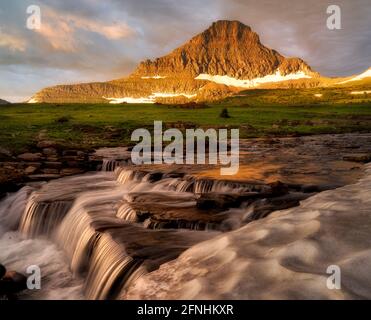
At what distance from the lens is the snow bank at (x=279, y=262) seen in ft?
19.8

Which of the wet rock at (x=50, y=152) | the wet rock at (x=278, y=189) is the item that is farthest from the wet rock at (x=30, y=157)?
the wet rock at (x=278, y=189)

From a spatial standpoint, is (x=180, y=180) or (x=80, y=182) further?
(x=80, y=182)

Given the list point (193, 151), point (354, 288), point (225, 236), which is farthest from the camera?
point (193, 151)

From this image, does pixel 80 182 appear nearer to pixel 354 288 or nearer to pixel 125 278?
pixel 125 278

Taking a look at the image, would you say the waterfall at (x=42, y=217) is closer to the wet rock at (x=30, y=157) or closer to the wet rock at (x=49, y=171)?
the wet rock at (x=49, y=171)

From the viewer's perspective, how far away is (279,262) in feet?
22.6

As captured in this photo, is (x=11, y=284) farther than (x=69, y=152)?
No

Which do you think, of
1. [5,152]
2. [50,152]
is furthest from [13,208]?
[50,152]

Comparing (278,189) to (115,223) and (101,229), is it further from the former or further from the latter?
(101,229)

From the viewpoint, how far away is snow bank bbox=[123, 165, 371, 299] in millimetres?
6035

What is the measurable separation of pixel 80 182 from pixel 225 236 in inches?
528

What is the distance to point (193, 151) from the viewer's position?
29656 millimetres

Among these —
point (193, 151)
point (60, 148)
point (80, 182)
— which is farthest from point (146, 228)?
point (60, 148)

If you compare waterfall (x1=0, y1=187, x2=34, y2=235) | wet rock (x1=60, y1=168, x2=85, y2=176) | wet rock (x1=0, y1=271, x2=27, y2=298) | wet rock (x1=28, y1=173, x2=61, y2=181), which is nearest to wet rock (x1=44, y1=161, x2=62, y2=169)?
wet rock (x1=60, y1=168, x2=85, y2=176)
